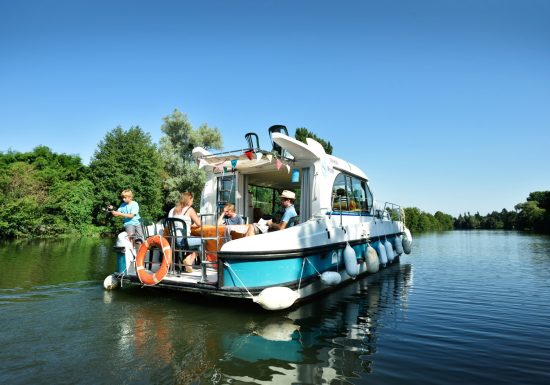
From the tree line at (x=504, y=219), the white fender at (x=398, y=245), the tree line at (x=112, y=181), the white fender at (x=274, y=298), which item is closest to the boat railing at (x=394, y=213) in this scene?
the white fender at (x=398, y=245)

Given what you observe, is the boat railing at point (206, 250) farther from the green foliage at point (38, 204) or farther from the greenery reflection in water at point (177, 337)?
the green foliage at point (38, 204)

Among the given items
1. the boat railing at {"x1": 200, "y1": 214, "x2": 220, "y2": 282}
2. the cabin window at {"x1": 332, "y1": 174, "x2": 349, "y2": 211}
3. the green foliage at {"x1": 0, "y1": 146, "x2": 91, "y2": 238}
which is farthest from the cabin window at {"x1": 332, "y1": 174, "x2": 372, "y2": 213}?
the green foliage at {"x1": 0, "y1": 146, "x2": 91, "y2": 238}

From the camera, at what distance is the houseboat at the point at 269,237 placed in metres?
6.30

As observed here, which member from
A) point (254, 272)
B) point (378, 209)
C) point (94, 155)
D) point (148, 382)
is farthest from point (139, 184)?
point (148, 382)

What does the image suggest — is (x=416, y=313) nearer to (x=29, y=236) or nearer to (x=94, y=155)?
(x=29, y=236)

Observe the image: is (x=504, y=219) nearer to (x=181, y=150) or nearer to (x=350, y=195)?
(x=181, y=150)

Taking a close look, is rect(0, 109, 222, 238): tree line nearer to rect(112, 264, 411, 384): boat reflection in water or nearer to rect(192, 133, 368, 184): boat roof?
rect(192, 133, 368, 184): boat roof

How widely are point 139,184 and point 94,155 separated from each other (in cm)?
810

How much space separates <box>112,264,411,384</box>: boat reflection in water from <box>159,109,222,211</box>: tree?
27611 mm

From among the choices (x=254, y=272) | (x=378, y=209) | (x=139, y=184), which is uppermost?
(x=139, y=184)

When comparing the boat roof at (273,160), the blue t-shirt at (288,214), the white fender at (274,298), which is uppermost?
the boat roof at (273,160)

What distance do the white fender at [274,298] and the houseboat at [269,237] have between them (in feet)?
0.05

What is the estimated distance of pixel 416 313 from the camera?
7.03 meters

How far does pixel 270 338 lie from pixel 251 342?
0.32 m
